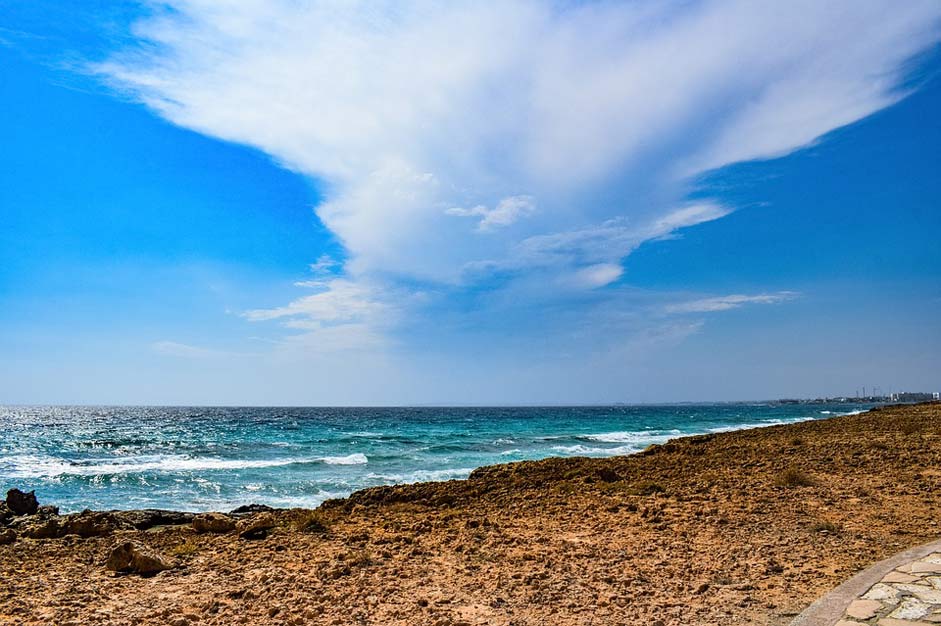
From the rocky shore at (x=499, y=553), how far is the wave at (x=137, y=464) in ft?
48.8

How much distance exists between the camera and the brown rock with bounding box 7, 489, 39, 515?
11.2 m

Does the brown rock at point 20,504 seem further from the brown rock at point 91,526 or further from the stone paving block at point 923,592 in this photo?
the stone paving block at point 923,592

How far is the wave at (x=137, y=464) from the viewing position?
79.4 ft

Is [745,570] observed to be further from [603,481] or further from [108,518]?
[108,518]

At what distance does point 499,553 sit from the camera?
659 centimetres

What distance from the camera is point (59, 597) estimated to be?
5.44 metres

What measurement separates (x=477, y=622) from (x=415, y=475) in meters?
17.3

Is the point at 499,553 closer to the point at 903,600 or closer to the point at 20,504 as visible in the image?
the point at 903,600

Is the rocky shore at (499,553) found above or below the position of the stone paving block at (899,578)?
below

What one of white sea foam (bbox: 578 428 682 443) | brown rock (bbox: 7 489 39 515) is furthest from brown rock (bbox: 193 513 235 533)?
white sea foam (bbox: 578 428 682 443)

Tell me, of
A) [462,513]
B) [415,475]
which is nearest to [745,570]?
[462,513]

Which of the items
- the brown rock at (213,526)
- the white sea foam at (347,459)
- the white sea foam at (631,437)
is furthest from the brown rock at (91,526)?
the white sea foam at (631,437)

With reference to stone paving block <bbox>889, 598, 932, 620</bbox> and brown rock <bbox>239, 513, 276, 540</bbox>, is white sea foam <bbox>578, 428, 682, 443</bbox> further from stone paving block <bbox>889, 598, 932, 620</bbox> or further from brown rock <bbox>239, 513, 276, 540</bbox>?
stone paving block <bbox>889, 598, 932, 620</bbox>

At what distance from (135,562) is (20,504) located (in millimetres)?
7270
